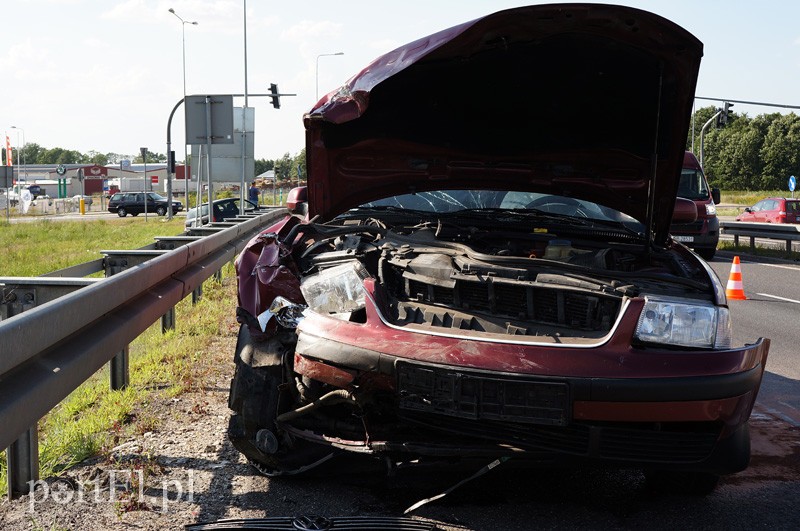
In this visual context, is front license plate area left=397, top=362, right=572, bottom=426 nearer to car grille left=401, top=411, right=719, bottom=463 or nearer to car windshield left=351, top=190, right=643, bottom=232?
car grille left=401, top=411, right=719, bottom=463

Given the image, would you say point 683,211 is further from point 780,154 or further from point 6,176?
point 780,154

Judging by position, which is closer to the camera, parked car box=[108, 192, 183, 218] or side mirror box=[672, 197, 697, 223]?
side mirror box=[672, 197, 697, 223]

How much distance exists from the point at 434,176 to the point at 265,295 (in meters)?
1.72

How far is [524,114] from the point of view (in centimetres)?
523

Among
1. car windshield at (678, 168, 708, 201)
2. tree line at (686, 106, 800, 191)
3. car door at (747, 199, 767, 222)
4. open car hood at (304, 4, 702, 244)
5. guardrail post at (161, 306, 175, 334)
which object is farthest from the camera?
tree line at (686, 106, 800, 191)

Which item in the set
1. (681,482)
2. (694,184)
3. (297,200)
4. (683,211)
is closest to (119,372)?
(297,200)

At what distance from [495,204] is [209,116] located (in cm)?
1065

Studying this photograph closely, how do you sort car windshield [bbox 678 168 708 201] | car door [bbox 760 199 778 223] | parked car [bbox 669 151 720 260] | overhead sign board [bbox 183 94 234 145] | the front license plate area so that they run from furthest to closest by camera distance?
car door [bbox 760 199 778 223]
car windshield [bbox 678 168 708 201]
parked car [bbox 669 151 720 260]
overhead sign board [bbox 183 94 234 145]
the front license plate area

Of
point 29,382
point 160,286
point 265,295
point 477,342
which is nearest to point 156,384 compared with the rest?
point 160,286

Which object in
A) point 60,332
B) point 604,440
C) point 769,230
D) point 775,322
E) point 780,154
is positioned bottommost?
point 775,322

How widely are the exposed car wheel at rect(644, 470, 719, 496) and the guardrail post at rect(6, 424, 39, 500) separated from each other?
2569 mm

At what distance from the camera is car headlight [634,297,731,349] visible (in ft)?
11.6

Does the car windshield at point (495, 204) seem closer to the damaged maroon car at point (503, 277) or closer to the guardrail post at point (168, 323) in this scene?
the damaged maroon car at point (503, 277)

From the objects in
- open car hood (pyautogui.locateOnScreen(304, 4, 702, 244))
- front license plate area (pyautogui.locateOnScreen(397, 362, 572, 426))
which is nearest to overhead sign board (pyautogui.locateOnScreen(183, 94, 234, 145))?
open car hood (pyautogui.locateOnScreen(304, 4, 702, 244))
